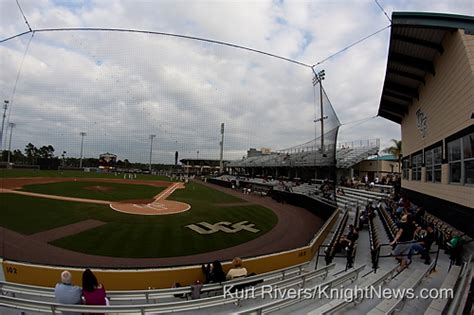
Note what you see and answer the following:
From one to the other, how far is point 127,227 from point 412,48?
15.5m

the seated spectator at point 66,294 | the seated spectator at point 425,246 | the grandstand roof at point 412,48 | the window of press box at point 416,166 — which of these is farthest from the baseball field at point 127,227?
the grandstand roof at point 412,48

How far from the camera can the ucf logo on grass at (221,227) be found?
13314 millimetres

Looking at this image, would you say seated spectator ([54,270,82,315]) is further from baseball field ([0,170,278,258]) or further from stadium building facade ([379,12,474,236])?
stadium building facade ([379,12,474,236])

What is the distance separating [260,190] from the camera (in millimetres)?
33625

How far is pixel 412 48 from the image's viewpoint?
34.7 feet

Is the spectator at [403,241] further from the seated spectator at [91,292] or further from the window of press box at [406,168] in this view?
the window of press box at [406,168]

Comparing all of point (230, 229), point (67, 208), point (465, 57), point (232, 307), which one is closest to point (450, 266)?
point (232, 307)

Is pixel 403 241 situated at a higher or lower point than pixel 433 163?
lower

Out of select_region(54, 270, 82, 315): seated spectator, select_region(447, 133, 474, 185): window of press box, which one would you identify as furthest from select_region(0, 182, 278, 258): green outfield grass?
select_region(447, 133, 474, 185): window of press box

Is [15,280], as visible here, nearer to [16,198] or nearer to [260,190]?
[16,198]

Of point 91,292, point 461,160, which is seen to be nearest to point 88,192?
point 91,292

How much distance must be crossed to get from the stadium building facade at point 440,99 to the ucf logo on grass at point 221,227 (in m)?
A: 8.78

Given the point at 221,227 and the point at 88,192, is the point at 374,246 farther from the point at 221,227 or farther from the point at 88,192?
the point at 88,192

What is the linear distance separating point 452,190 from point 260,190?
25360mm
